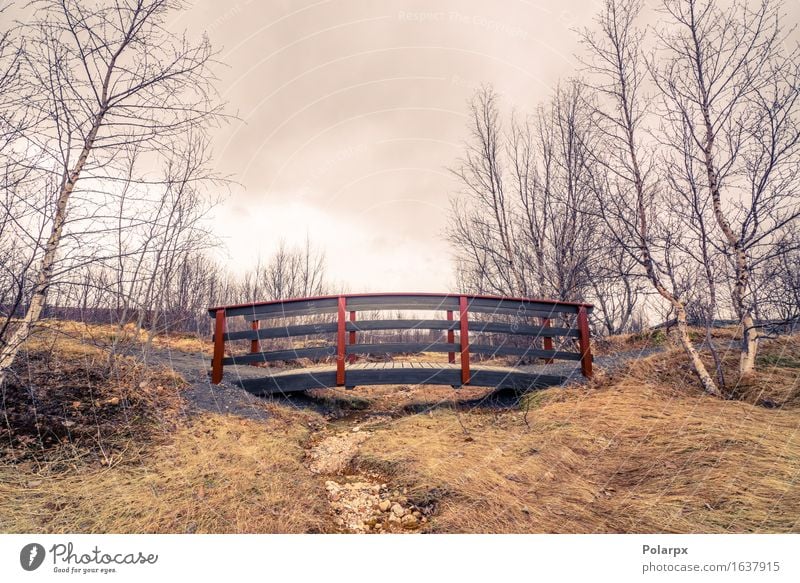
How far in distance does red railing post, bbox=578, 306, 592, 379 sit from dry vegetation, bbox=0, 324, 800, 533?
0.99m

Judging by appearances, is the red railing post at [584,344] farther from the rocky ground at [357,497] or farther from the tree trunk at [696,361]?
the rocky ground at [357,497]

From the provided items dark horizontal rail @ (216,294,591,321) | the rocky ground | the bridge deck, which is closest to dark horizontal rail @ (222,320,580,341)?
dark horizontal rail @ (216,294,591,321)

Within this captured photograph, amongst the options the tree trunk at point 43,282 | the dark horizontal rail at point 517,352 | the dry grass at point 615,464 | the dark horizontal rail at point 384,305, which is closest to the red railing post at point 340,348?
the dark horizontal rail at point 384,305

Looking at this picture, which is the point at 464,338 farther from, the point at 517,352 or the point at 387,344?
the point at 387,344

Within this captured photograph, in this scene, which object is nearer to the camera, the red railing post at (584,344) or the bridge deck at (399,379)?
the bridge deck at (399,379)

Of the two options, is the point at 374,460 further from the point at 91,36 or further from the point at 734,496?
the point at 91,36

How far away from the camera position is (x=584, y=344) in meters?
5.45

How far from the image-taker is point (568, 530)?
74.7 inches

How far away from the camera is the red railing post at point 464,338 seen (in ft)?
16.3

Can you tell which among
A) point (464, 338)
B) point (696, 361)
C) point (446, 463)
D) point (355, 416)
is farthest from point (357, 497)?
point (696, 361)

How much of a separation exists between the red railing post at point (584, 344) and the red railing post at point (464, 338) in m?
2.01

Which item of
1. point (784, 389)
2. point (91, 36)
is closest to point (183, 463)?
point (91, 36)

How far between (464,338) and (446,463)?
235 centimetres

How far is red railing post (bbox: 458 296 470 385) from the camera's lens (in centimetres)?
497
